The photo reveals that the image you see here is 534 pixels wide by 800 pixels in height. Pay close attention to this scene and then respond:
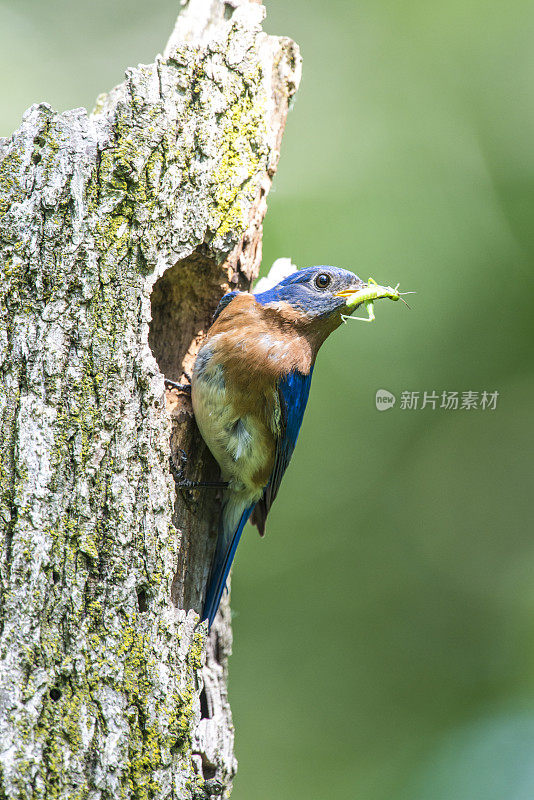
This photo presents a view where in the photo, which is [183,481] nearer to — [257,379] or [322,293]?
[257,379]

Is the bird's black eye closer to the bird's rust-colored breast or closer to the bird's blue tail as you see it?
the bird's rust-colored breast

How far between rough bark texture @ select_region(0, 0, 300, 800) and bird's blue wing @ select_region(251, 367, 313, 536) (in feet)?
2.09

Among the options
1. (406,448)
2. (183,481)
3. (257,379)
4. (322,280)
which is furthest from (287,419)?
(406,448)

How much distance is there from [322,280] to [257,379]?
675 mm

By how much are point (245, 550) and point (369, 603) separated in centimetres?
111

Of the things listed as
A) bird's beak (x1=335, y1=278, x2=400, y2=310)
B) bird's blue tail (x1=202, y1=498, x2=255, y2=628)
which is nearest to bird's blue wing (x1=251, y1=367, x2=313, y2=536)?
bird's blue tail (x1=202, y1=498, x2=255, y2=628)

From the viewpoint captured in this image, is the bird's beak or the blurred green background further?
the blurred green background

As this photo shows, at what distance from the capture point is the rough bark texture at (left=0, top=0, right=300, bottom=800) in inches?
93.6

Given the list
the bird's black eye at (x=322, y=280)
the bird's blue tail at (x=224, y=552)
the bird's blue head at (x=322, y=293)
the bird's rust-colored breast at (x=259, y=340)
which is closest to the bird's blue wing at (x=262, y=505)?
the bird's blue tail at (x=224, y=552)

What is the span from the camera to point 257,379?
363cm

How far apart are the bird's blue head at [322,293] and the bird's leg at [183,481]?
38.2 inches

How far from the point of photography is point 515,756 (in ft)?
16.3

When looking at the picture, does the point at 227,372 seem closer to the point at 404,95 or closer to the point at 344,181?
the point at 344,181

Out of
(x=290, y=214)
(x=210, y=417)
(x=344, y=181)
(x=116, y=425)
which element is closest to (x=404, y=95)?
(x=344, y=181)
